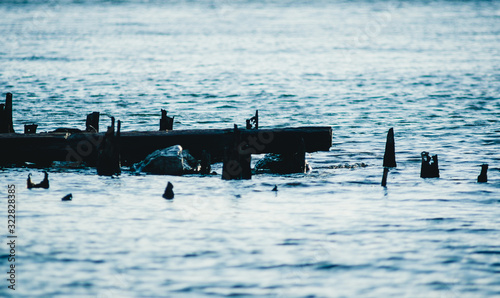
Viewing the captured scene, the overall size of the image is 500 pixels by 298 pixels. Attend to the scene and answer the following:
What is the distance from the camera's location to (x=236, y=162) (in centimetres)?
1792

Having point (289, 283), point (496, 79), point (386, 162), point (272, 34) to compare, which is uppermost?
point (272, 34)

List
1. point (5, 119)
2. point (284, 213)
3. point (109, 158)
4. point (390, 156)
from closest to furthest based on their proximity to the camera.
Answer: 1. point (284, 213)
2. point (109, 158)
3. point (390, 156)
4. point (5, 119)

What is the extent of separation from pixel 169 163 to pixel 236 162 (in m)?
1.79

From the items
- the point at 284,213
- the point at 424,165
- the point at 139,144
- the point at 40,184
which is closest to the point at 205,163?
the point at 139,144

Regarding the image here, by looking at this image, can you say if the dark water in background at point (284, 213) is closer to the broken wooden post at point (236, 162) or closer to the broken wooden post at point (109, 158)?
the broken wooden post at point (236, 162)

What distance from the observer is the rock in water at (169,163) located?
1858cm

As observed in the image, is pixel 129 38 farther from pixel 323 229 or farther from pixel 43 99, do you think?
pixel 323 229

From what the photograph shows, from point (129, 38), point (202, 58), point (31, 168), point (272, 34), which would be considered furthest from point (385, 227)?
point (272, 34)

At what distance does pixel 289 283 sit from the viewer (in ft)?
39.4

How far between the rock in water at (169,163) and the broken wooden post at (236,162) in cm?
116

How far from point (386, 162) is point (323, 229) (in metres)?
5.94

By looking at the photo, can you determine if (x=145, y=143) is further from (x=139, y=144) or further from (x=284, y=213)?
(x=284, y=213)

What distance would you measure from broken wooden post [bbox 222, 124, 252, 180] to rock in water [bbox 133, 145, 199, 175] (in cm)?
116

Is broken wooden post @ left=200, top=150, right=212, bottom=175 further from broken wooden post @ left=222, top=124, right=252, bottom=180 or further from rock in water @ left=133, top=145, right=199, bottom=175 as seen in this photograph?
broken wooden post @ left=222, top=124, right=252, bottom=180
